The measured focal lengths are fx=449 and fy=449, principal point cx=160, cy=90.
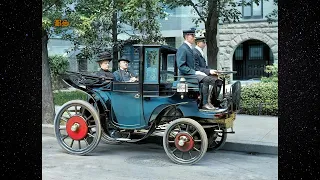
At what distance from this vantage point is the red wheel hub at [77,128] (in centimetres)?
650

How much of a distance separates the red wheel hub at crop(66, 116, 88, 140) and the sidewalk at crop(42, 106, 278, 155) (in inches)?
83.7

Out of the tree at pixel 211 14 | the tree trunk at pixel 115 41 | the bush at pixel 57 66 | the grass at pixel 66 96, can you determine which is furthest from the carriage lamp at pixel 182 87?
the bush at pixel 57 66

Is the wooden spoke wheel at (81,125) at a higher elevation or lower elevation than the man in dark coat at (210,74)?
lower

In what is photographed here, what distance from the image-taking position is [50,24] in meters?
8.18

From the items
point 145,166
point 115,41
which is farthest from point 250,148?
point 115,41

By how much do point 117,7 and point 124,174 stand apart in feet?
18.7

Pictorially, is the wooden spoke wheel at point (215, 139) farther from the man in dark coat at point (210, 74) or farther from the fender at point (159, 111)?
the fender at point (159, 111)

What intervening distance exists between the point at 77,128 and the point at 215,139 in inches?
83.9

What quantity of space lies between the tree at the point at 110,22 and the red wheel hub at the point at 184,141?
152 inches

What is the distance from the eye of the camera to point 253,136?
7.62m

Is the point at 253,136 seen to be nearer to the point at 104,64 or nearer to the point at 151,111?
the point at 151,111

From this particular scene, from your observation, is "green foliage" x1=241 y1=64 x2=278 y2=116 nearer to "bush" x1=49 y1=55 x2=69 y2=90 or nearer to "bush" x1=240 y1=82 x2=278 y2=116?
"bush" x1=240 y1=82 x2=278 y2=116
